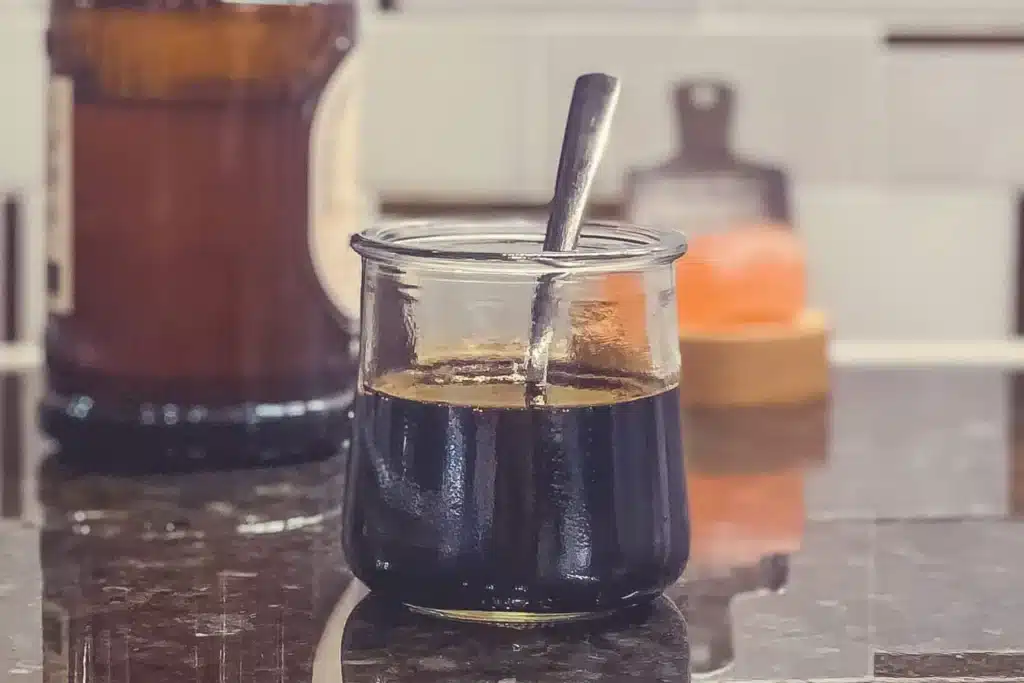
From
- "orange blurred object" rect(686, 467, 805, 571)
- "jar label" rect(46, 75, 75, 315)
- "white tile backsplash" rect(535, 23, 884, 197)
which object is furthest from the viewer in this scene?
"white tile backsplash" rect(535, 23, 884, 197)

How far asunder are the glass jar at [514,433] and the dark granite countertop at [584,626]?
2 centimetres

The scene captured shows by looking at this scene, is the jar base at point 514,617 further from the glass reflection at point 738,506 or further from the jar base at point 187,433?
the jar base at point 187,433

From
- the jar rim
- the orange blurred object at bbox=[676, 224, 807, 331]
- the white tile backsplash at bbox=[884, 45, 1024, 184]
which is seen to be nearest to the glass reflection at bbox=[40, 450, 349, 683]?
the jar rim

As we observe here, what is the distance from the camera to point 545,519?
431mm

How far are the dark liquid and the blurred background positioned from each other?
0.56 metres

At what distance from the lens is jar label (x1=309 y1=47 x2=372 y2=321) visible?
0.64 m

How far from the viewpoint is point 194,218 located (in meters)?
0.62

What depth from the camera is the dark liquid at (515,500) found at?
43 cm

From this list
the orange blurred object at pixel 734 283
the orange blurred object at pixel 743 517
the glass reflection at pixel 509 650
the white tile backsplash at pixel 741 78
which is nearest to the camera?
the glass reflection at pixel 509 650

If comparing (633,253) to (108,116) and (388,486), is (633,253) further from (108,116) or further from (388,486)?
(108,116)

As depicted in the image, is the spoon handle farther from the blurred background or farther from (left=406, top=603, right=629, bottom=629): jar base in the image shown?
the blurred background

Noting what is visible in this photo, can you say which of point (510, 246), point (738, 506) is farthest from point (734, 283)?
point (510, 246)

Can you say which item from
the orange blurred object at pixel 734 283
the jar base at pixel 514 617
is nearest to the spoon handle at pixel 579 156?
the jar base at pixel 514 617

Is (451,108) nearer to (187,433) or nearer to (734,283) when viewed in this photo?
(734,283)
